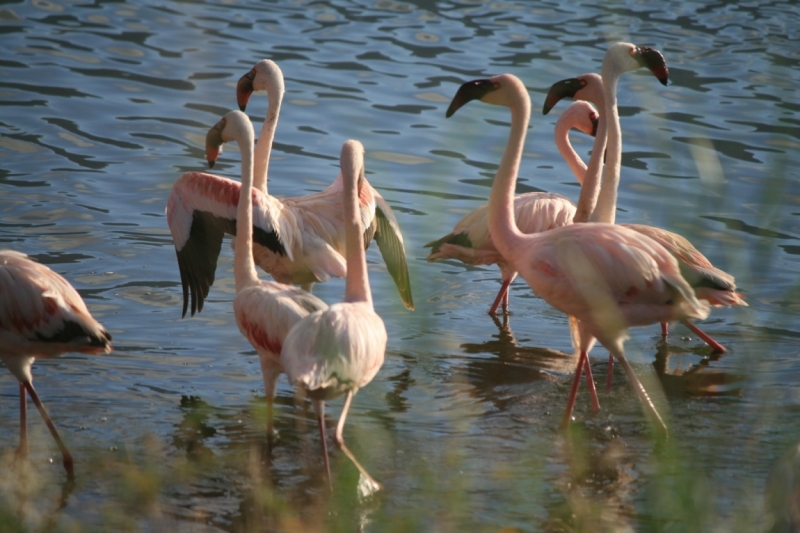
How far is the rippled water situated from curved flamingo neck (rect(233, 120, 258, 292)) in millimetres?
759

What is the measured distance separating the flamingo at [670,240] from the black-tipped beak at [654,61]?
0.69 feet

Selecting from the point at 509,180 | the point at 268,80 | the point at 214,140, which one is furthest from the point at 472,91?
the point at 268,80

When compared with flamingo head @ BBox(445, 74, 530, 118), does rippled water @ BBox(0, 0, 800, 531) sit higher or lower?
lower

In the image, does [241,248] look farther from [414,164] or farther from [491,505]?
[414,164]

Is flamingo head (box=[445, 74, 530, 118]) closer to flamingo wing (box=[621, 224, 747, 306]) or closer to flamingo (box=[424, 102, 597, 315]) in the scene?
flamingo wing (box=[621, 224, 747, 306])

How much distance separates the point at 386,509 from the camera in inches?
159

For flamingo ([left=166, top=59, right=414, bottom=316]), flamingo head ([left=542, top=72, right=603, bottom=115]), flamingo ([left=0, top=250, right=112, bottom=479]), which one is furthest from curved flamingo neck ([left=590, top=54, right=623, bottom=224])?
flamingo ([left=0, top=250, right=112, bottom=479])

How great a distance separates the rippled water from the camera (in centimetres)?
228

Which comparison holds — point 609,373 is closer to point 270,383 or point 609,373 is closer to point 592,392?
point 592,392

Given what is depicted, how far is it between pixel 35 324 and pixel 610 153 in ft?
10.6

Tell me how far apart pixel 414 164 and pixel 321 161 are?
3.48ft

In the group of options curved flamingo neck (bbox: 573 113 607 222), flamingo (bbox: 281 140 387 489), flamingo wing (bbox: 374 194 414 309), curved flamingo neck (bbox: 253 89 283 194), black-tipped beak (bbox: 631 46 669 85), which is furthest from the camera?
curved flamingo neck (bbox: 253 89 283 194)

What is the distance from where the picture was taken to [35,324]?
4441 millimetres

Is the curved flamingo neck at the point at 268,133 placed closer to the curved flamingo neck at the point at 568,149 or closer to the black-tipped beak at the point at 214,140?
the black-tipped beak at the point at 214,140
